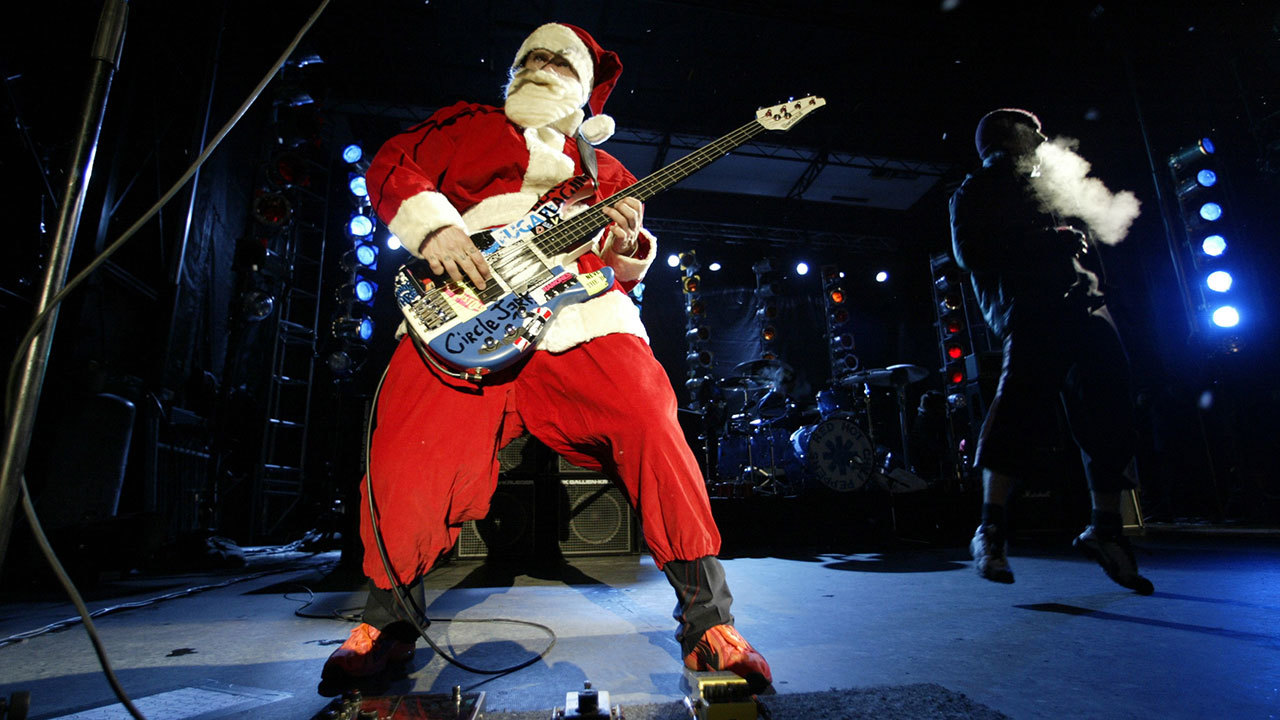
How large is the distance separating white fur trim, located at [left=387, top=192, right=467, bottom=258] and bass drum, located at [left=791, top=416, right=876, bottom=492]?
571cm

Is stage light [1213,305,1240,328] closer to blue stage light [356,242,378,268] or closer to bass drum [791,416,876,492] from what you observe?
bass drum [791,416,876,492]

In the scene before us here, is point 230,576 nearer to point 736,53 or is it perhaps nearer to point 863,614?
point 863,614

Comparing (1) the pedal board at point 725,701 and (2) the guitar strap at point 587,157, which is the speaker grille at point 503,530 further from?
(1) the pedal board at point 725,701

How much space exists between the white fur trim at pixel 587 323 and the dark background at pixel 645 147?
255 cm

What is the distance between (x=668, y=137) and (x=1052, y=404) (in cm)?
804

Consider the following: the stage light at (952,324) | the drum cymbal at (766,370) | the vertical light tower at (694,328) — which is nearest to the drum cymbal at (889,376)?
the drum cymbal at (766,370)

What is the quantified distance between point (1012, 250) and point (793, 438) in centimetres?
489

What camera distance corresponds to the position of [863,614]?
2.13 metres

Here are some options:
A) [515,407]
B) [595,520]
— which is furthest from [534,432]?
[595,520]

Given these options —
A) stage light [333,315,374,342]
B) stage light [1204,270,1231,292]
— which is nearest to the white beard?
stage light [333,315,374,342]

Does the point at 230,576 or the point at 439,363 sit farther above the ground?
the point at 439,363

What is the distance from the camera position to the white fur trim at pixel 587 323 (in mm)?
1658

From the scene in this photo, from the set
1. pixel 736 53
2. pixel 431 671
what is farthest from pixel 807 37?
pixel 431 671

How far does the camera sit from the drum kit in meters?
6.60
